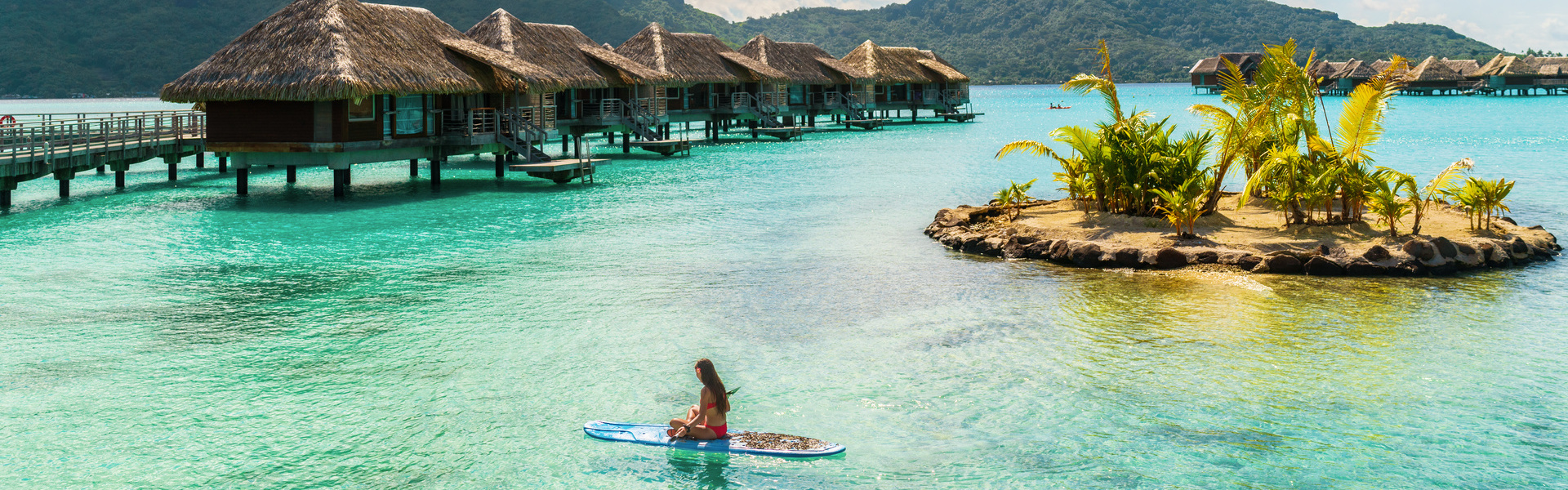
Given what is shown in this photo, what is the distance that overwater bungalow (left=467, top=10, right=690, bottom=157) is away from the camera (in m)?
33.3

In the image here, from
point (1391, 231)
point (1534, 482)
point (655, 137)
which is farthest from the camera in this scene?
point (655, 137)

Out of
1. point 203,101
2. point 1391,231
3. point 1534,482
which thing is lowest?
point 1534,482

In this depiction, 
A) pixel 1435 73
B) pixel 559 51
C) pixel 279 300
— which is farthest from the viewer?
pixel 1435 73

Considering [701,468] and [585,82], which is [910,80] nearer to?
[585,82]

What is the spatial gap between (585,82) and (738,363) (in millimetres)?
24051

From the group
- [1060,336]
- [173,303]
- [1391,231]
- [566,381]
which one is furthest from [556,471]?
[1391,231]

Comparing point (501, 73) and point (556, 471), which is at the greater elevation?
point (501, 73)

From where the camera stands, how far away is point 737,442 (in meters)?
8.17

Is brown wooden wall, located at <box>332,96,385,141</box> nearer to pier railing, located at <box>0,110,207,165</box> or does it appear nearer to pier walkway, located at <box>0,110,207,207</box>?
pier walkway, located at <box>0,110,207,207</box>

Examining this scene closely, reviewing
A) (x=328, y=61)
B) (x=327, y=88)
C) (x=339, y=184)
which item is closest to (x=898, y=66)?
(x=339, y=184)

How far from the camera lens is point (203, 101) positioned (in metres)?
24.3

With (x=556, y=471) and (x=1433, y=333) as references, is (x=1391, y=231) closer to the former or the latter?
(x=1433, y=333)

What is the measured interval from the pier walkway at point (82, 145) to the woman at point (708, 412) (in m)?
19.3

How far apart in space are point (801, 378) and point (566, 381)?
2102 mm
